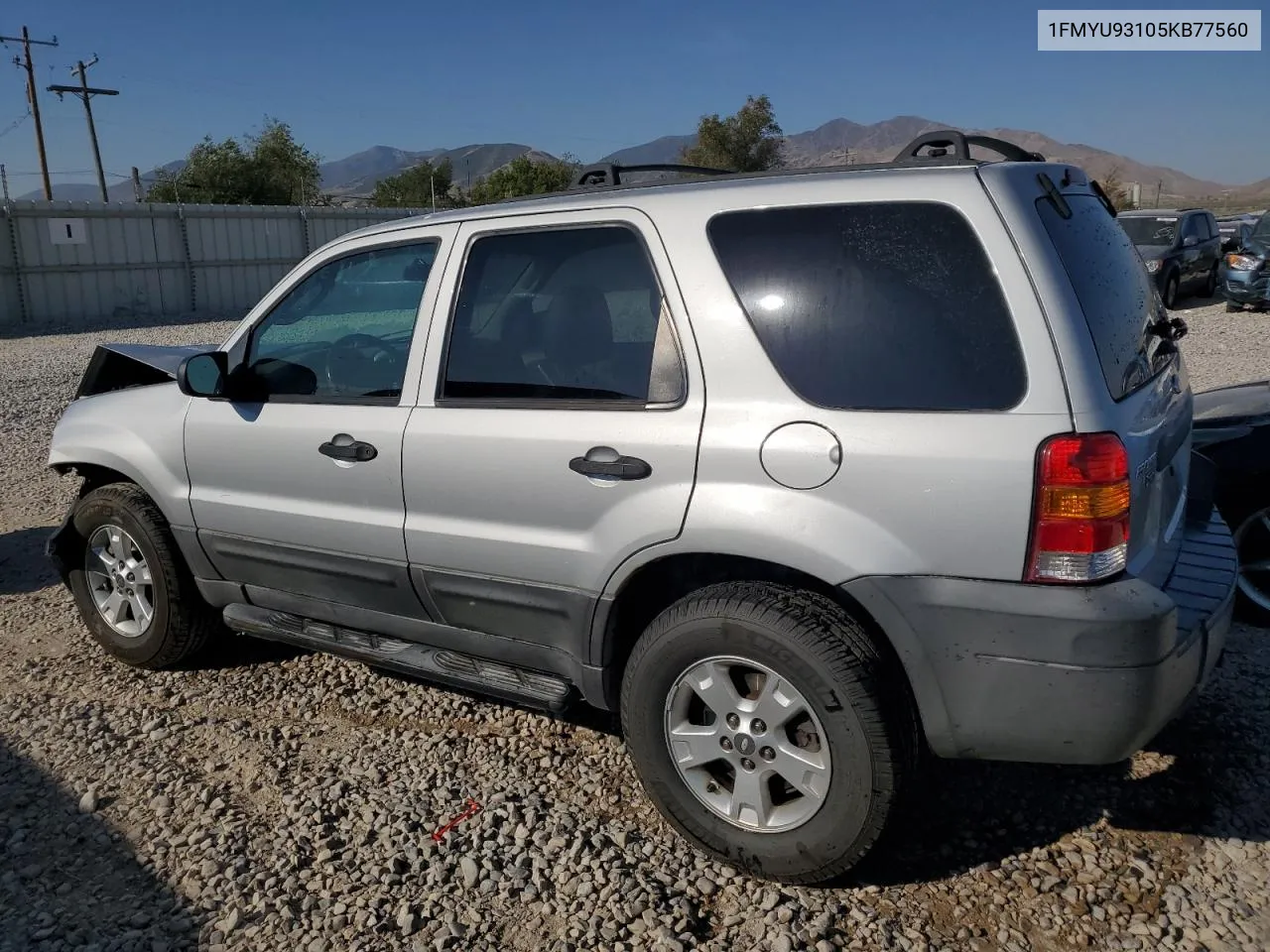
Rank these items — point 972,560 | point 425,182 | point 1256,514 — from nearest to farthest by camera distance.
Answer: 1. point 972,560
2. point 1256,514
3. point 425,182

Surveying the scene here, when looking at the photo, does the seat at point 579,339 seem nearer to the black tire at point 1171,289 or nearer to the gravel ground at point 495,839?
the gravel ground at point 495,839

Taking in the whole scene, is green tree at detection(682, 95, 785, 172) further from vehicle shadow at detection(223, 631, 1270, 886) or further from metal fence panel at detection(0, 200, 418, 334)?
vehicle shadow at detection(223, 631, 1270, 886)

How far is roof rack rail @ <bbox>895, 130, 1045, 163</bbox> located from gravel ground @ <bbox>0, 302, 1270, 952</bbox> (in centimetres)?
200

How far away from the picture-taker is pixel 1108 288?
2.76m

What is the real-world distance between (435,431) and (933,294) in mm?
1627

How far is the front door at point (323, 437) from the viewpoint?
3.53 meters

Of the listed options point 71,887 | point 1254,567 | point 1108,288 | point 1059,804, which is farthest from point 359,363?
point 1254,567

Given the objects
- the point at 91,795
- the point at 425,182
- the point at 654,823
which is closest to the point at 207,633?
the point at 91,795

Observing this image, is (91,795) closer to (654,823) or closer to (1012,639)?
(654,823)

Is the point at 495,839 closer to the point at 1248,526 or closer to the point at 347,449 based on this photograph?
the point at 347,449

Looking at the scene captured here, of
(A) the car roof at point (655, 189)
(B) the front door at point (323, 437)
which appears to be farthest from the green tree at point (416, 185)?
(A) the car roof at point (655, 189)

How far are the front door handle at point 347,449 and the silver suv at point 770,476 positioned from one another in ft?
0.04

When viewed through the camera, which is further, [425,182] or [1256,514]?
[425,182]

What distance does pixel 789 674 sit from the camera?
107 inches
